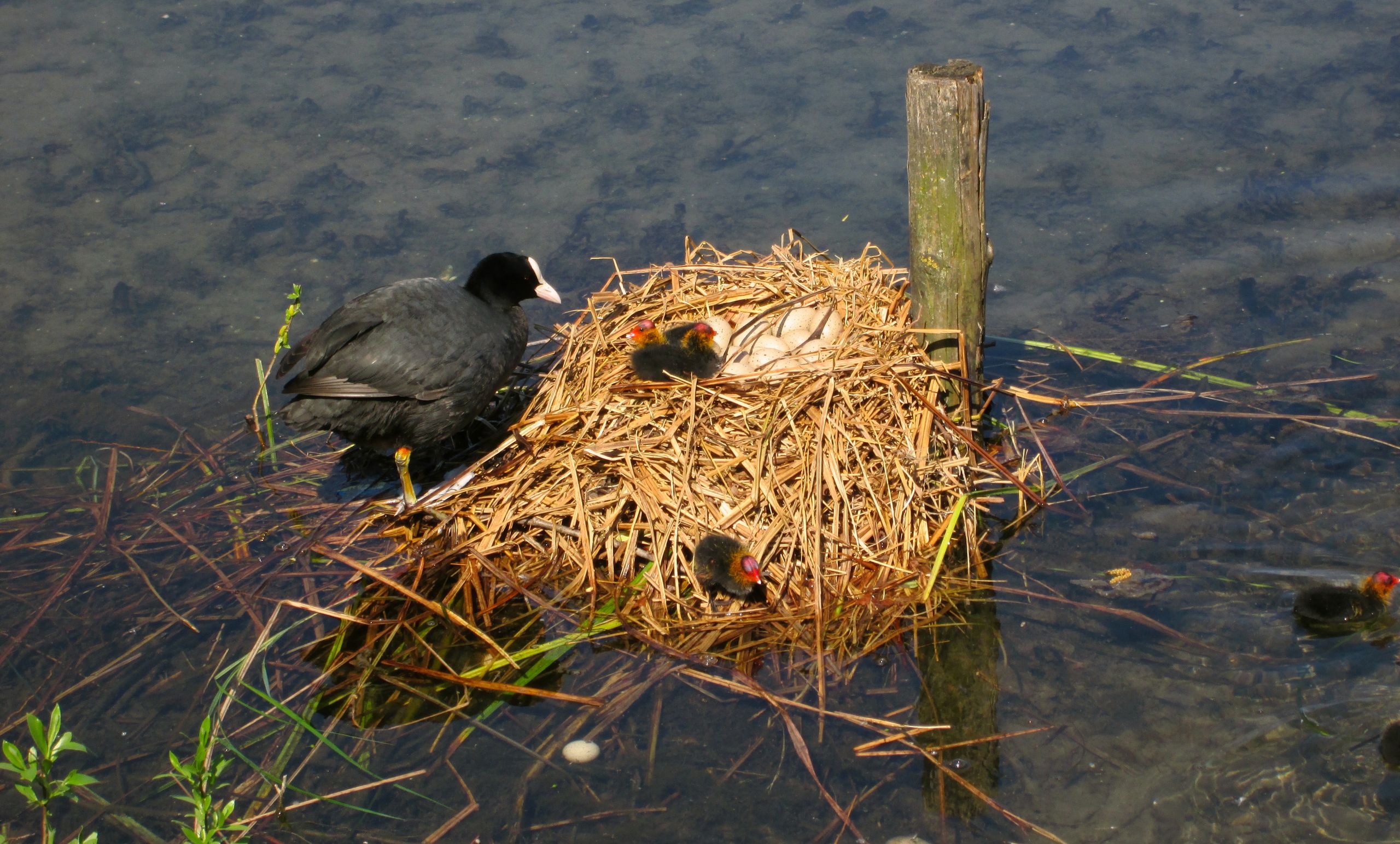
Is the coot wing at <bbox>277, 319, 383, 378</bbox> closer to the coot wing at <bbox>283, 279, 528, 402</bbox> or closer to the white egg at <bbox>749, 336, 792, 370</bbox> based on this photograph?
the coot wing at <bbox>283, 279, 528, 402</bbox>

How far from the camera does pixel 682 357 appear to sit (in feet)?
16.2

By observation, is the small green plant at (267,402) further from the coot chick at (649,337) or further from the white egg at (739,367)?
the white egg at (739,367)

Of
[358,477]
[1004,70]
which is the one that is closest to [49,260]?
[358,477]

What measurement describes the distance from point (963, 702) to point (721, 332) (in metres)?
2.09

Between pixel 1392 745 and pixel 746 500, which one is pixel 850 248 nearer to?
pixel 746 500

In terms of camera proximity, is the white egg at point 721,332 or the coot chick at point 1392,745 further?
the white egg at point 721,332

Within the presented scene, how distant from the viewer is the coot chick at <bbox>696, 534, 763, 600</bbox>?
4336 mm

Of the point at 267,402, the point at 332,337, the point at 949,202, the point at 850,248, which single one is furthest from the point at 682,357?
the point at 850,248

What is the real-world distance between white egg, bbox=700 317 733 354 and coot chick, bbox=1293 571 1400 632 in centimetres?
Result: 268

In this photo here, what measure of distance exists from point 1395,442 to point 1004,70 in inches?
Answer: 185

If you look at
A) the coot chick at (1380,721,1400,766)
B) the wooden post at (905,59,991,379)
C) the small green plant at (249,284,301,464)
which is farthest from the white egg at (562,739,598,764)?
the coot chick at (1380,721,1400,766)

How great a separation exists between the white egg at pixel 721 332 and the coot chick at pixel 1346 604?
2.68 meters

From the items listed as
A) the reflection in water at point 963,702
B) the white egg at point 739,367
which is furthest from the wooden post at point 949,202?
the reflection in water at point 963,702

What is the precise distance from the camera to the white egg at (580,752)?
4.14 metres
